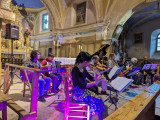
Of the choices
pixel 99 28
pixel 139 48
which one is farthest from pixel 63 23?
pixel 139 48

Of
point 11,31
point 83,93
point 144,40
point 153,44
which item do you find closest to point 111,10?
point 144,40

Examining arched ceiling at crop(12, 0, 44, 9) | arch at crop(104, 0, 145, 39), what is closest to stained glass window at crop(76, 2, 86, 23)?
arch at crop(104, 0, 145, 39)

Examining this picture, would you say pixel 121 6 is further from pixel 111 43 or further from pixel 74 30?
pixel 74 30

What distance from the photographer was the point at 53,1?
1079 cm

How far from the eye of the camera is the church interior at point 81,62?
1828 mm

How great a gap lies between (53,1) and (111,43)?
24.3 ft

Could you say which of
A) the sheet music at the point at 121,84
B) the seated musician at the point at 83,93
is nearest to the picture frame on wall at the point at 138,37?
the sheet music at the point at 121,84

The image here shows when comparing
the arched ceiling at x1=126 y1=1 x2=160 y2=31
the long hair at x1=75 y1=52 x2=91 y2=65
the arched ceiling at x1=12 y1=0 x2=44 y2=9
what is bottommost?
the long hair at x1=75 y1=52 x2=91 y2=65

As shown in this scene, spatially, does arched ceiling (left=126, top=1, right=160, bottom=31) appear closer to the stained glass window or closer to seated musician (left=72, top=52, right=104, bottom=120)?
the stained glass window

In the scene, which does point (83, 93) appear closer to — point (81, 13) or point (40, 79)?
point (40, 79)

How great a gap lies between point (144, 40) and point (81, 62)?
1212 cm

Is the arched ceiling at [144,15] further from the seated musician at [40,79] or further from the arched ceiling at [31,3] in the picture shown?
the arched ceiling at [31,3]

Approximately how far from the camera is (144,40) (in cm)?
1169

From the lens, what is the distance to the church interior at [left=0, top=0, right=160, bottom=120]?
1.83m
